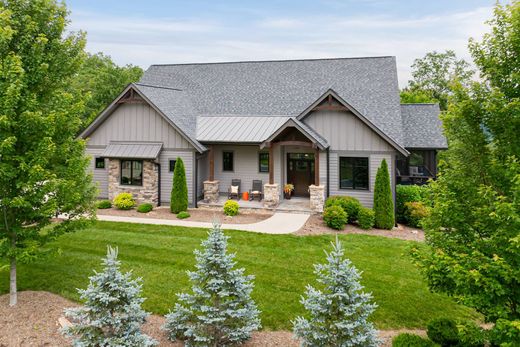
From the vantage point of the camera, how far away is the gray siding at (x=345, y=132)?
19203 millimetres

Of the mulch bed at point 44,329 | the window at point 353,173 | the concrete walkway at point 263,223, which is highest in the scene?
the window at point 353,173

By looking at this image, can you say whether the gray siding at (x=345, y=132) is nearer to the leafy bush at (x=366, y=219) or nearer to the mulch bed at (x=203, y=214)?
the leafy bush at (x=366, y=219)

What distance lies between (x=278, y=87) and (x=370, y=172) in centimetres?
876

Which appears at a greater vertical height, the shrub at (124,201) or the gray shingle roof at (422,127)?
the gray shingle roof at (422,127)

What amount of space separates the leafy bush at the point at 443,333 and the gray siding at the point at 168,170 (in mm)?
15430

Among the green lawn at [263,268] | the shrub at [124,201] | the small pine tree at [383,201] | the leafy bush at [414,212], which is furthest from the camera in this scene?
the shrub at [124,201]

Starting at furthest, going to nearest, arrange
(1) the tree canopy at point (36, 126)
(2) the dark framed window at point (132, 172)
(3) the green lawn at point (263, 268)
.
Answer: (2) the dark framed window at point (132, 172) < (3) the green lawn at point (263, 268) < (1) the tree canopy at point (36, 126)

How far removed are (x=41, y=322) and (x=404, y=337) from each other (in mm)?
7520

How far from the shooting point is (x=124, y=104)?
838 inches

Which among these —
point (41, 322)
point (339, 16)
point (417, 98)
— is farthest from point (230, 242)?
point (417, 98)

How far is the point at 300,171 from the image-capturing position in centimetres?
2202

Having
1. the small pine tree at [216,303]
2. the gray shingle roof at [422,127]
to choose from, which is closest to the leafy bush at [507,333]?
the small pine tree at [216,303]

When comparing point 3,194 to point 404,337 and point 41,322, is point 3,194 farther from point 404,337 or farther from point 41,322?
point 404,337

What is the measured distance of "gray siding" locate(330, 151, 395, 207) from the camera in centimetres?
1897
